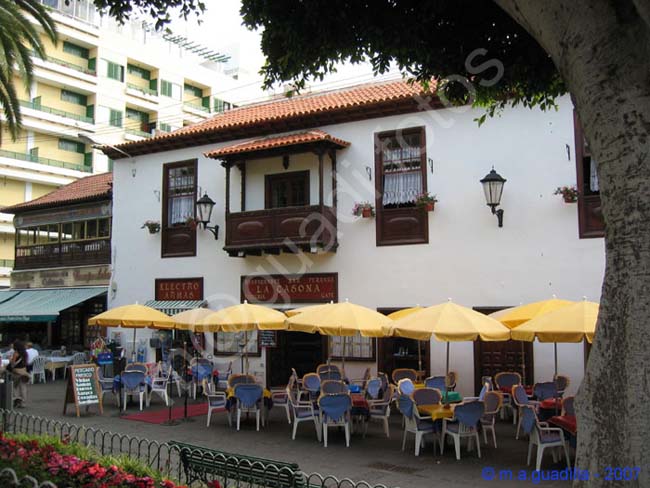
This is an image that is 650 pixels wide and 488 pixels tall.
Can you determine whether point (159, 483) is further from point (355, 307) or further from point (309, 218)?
point (309, 218)

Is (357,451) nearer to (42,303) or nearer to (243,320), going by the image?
(243,320)

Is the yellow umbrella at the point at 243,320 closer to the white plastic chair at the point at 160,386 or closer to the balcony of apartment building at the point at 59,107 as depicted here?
the white plastic chair at the point at 160,386

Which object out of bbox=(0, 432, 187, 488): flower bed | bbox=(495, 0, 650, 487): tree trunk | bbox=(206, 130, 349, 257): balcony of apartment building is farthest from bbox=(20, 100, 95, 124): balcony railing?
bbox=(495, 0, 650, 487): tree trunk

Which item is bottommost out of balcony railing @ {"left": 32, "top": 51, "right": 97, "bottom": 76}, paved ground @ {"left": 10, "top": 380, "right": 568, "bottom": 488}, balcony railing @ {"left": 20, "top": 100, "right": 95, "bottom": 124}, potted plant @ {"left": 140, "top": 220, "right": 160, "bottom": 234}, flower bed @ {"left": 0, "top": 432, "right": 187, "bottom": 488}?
paved ground @ {"left": 10, "top": 380, "right": 568, "bottom": 488}

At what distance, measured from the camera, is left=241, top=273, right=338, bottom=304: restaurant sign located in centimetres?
1719

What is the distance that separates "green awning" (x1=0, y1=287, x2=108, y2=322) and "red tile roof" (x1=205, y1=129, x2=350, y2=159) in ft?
26.3

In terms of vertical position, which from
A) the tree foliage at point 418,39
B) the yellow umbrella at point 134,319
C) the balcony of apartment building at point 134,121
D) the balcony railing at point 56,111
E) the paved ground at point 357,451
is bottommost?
the paved ground at point 357,451

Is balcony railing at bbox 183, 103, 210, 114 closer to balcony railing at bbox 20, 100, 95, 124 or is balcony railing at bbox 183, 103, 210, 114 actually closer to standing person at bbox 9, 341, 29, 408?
balcony railing at bbox 20, 100, 95, 124

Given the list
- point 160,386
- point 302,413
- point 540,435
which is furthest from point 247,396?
point 540,435

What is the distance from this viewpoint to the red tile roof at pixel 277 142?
1672 cm

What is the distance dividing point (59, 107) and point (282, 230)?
2957 centimetres

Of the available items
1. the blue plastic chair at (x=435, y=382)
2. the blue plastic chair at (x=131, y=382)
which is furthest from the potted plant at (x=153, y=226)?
the blue plastic chair at (x=435, y=382)

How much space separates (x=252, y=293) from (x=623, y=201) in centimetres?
1483

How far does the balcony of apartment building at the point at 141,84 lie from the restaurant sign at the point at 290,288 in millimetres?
31376
